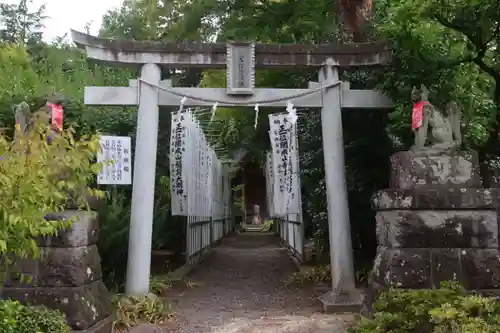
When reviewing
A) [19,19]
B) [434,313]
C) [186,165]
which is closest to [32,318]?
[434,313]

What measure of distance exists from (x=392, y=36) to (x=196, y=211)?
263 inches

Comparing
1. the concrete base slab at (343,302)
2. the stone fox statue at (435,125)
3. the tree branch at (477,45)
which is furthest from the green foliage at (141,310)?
the tree branch at (477,45)

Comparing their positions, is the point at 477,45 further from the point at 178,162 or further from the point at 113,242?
the point at 113,242

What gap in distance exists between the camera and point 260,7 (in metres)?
13.9

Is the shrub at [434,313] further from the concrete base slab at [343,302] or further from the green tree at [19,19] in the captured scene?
the green tree at [19,19]

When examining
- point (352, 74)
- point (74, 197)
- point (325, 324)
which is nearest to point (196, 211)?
point (352, 74)

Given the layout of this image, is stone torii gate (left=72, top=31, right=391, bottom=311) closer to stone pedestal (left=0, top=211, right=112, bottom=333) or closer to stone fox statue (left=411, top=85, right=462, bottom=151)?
stone fox statue (left=411, top=85, right=462, bottom=151)

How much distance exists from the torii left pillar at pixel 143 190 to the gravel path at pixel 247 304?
950mm

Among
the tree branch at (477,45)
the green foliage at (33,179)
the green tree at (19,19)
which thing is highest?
the green tree at (19,19)

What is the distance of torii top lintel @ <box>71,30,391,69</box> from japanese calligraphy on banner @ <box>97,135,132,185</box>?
4.38ft

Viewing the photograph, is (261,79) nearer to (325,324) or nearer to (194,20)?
(194,20)

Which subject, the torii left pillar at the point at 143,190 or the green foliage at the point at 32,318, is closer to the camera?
the green foliage at the point at 32,318

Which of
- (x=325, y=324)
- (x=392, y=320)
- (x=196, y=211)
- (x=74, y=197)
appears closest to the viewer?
(x=392, y=320)

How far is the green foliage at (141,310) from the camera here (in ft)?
25.9
